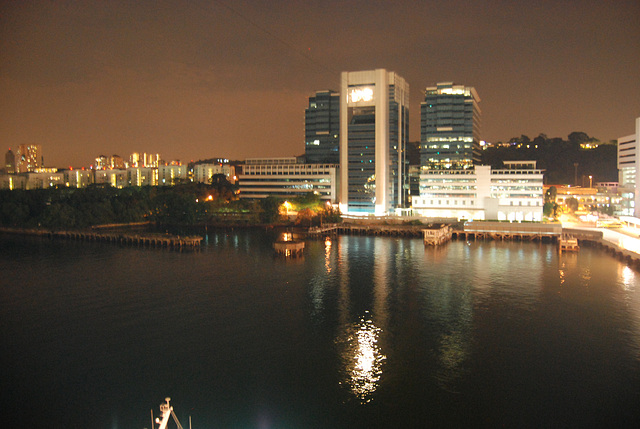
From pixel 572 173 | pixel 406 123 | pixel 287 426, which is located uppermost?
pixel 406 123

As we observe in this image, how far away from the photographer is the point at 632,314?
19062mm

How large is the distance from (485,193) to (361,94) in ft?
60.9

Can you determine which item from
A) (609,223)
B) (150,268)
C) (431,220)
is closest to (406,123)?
(431,220)

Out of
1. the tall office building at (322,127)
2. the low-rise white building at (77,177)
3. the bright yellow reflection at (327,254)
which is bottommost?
the bright yellow reflection at (327,254)

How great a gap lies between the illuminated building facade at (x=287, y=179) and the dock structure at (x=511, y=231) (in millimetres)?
20785

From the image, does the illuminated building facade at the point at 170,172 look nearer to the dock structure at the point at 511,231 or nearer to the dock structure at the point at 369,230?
the dock structure at the point at 369,230

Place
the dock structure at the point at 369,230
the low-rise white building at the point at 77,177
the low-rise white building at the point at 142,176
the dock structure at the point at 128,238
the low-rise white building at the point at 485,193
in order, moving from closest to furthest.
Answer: the dock structure at the point at 128,238 → the dock structure at the point at 369,230 → the low-rise white building at the point at 485,193 → the low-rise white building at the point at 77,177 → the low-rise white building at the point at 142,176

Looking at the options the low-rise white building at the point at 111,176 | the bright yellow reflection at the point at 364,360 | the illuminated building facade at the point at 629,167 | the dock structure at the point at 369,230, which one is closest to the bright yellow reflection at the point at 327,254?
the dock structure at the point at 369,230

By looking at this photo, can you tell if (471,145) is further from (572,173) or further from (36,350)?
(36,350)

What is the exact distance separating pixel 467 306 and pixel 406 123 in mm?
46601

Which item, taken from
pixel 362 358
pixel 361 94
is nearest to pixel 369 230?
pixel 361 94

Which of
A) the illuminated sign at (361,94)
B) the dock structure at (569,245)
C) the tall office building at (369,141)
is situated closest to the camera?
the dock structure at (569,245)

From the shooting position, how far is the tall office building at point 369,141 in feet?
185

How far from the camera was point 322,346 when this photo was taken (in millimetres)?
15953
